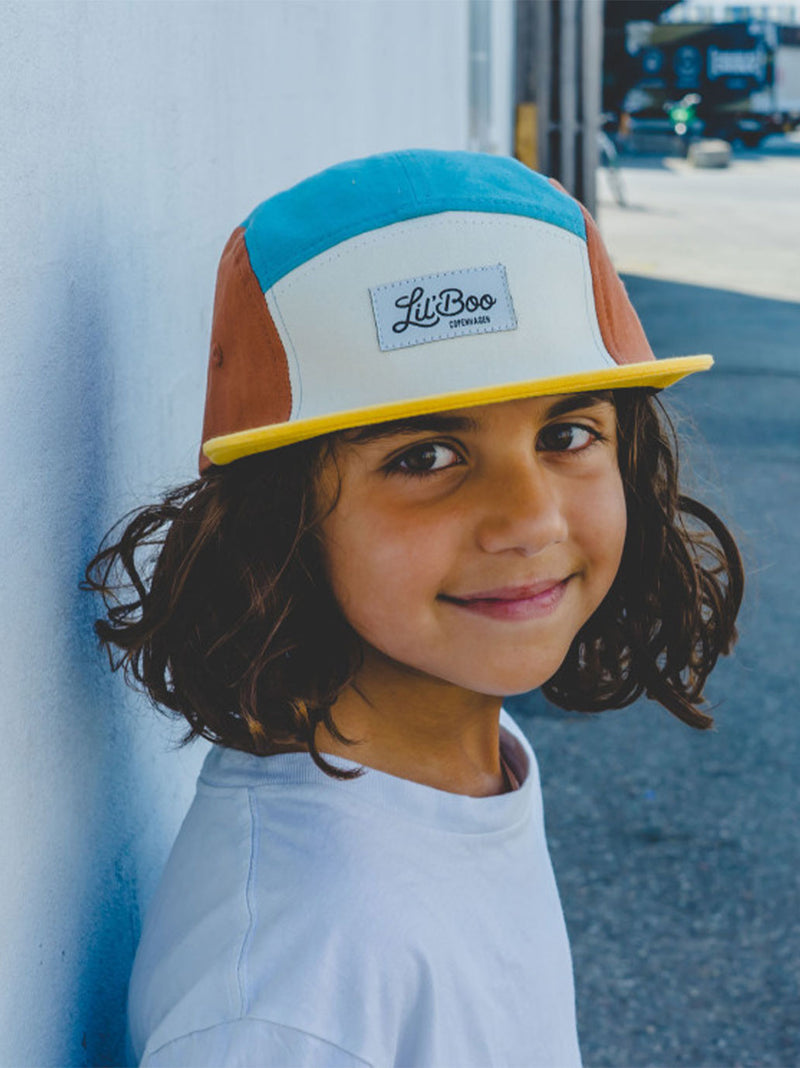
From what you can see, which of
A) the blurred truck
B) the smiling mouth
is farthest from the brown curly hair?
the blurred truck

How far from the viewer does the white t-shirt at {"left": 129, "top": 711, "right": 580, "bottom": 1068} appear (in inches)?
45.9

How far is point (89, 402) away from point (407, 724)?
1.61 feet

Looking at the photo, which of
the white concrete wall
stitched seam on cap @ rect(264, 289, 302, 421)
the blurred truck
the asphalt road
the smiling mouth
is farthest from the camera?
the blurred truck

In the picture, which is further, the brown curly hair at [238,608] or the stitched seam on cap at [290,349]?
the brown curly hair at [238,608]

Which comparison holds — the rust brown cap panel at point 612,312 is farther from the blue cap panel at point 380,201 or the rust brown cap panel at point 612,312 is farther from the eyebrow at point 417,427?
the eyebrow at point 417,427

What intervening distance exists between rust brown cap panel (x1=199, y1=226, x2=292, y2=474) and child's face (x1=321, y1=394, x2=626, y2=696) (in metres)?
0.10

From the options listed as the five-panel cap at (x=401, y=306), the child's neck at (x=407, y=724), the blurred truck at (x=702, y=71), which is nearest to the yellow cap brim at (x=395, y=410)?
the five-panel cap at (x=401, y=306)

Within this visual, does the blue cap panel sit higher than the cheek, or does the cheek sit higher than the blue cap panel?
the blue cap panel

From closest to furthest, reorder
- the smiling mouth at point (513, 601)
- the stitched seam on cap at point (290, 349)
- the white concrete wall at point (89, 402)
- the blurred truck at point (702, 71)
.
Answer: the white concrete wall at point (89, 402)
the stitched seam on cap at point (290, 349)
the smiling mouth at point (513, 601)
the blurred truck at point (702, 71)

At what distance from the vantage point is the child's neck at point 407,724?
1.46 m

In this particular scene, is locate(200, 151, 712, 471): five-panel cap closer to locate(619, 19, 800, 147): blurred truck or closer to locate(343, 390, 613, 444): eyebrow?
locate(343, 390, 613, 444): eyebrow

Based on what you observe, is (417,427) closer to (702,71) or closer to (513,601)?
(513,601)

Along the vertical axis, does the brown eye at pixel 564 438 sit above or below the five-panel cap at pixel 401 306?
A: below

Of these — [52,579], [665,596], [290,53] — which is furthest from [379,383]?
[290,53]
